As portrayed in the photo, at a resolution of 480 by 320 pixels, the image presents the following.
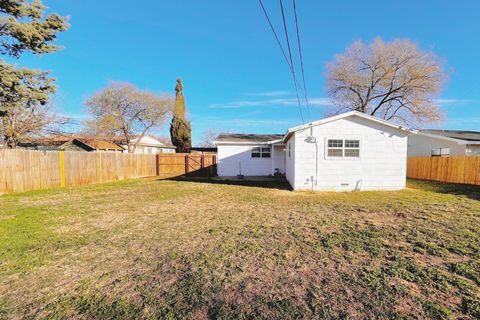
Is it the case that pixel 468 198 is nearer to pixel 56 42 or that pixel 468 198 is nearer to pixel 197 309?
pixel 197 309

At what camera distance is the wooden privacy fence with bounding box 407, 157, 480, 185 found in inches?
478

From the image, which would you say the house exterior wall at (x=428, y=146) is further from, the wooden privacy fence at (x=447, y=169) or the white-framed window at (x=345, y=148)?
the white-framed window at (x=345, y=148)

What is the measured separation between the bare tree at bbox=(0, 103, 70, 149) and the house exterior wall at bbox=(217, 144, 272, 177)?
31.5ft

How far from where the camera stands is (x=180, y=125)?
3025 centimetres

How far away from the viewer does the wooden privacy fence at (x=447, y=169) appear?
12.1 meters

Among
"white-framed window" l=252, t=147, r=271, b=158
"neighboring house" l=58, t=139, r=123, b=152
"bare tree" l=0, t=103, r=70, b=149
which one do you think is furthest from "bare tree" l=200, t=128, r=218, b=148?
"bare tree" l=0, t=103, r=70, b=149

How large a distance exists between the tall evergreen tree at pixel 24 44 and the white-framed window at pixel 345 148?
11949 millimetres

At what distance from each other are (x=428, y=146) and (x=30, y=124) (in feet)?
82.6

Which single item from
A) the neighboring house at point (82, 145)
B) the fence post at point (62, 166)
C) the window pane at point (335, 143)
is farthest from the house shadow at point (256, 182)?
the neighboring house at point (82, 145)

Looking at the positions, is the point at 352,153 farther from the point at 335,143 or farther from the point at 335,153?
the point at 335,143

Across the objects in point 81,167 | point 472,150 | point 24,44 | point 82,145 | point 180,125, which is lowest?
point 81,167

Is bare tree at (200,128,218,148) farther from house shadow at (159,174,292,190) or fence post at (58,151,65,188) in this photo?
fence post at (58,151,65,188)

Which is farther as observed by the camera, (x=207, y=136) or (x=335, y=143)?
(x=207, y=136)

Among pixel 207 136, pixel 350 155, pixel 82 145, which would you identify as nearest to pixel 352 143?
pixel 350 155
